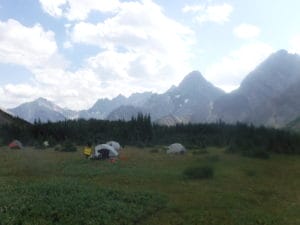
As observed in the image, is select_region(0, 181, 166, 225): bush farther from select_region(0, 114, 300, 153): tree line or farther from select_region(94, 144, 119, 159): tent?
select_region(0, 114, 300, 153): tree line

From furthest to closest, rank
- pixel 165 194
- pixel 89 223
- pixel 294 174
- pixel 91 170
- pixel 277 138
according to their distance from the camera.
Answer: pixel 277 138
pixel 294 174
pixel 91 170
pixel 165 194
pixel 89 223

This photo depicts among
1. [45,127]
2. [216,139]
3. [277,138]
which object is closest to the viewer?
[277,138]

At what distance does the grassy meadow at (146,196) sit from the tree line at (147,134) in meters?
25.6

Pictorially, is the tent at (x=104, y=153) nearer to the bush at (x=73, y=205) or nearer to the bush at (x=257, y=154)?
the bush at (x=257, y=154)

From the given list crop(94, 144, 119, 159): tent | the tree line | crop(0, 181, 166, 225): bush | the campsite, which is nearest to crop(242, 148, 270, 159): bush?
the campsite

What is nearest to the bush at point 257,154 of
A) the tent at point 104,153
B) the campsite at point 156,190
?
the campsite at point 156,190

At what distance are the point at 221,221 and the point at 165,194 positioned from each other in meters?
6.27

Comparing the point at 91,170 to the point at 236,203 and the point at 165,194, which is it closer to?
the point at 165,194

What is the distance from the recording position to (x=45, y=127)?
8781cm

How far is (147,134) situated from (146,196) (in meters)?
67.8

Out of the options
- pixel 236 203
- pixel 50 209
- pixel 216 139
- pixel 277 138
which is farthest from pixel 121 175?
pixel 216 139

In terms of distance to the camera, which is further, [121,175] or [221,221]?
[121,175]

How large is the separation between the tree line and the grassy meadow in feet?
83.8

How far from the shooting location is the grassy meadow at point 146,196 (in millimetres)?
18734
